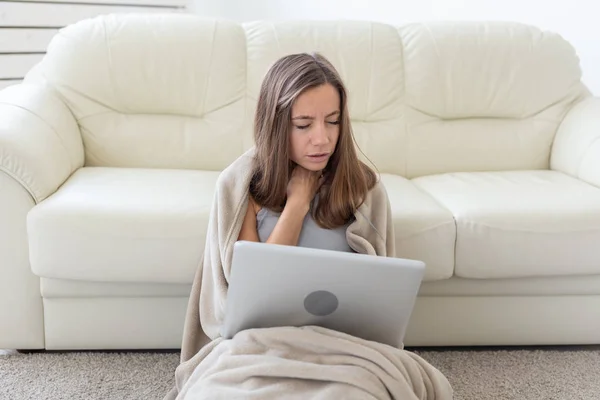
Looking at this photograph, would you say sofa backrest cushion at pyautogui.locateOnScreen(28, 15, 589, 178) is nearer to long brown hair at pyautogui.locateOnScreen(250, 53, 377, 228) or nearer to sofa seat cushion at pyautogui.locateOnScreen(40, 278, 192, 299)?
sofa seat cushion at pyautogui.locateOnScreen(40, 278, 192, 299)

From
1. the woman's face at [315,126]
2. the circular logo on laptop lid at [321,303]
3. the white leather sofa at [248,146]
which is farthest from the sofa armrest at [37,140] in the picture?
the circular logo on laptop lid at [321,303]

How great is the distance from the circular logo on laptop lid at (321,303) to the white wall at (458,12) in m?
2.00

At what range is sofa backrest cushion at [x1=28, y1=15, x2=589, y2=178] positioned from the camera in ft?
7.69

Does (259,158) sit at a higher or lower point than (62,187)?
higher

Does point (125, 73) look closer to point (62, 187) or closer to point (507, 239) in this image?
point (62, 187)

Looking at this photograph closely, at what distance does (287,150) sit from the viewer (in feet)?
4.85

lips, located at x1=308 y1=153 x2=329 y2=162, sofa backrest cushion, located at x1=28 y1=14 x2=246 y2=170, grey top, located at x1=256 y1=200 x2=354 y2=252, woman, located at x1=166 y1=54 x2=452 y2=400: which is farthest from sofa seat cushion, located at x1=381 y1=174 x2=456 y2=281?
sofa backrest cushion, located at x1=28 y1=14 x2=246 y2=170

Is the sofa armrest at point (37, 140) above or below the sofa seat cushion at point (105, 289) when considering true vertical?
above

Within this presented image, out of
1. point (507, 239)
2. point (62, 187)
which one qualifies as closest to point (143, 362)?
point (62, 187)

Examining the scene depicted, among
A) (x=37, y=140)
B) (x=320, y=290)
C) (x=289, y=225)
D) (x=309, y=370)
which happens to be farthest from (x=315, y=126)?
(x=37, y=140)

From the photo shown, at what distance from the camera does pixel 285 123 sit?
1.45 m

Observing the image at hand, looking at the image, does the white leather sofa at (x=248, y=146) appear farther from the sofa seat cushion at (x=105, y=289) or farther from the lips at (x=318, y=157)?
the lips at (x=318, y=157)

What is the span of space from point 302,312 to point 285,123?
0.41 meters

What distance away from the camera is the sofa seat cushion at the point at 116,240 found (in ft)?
5.88
